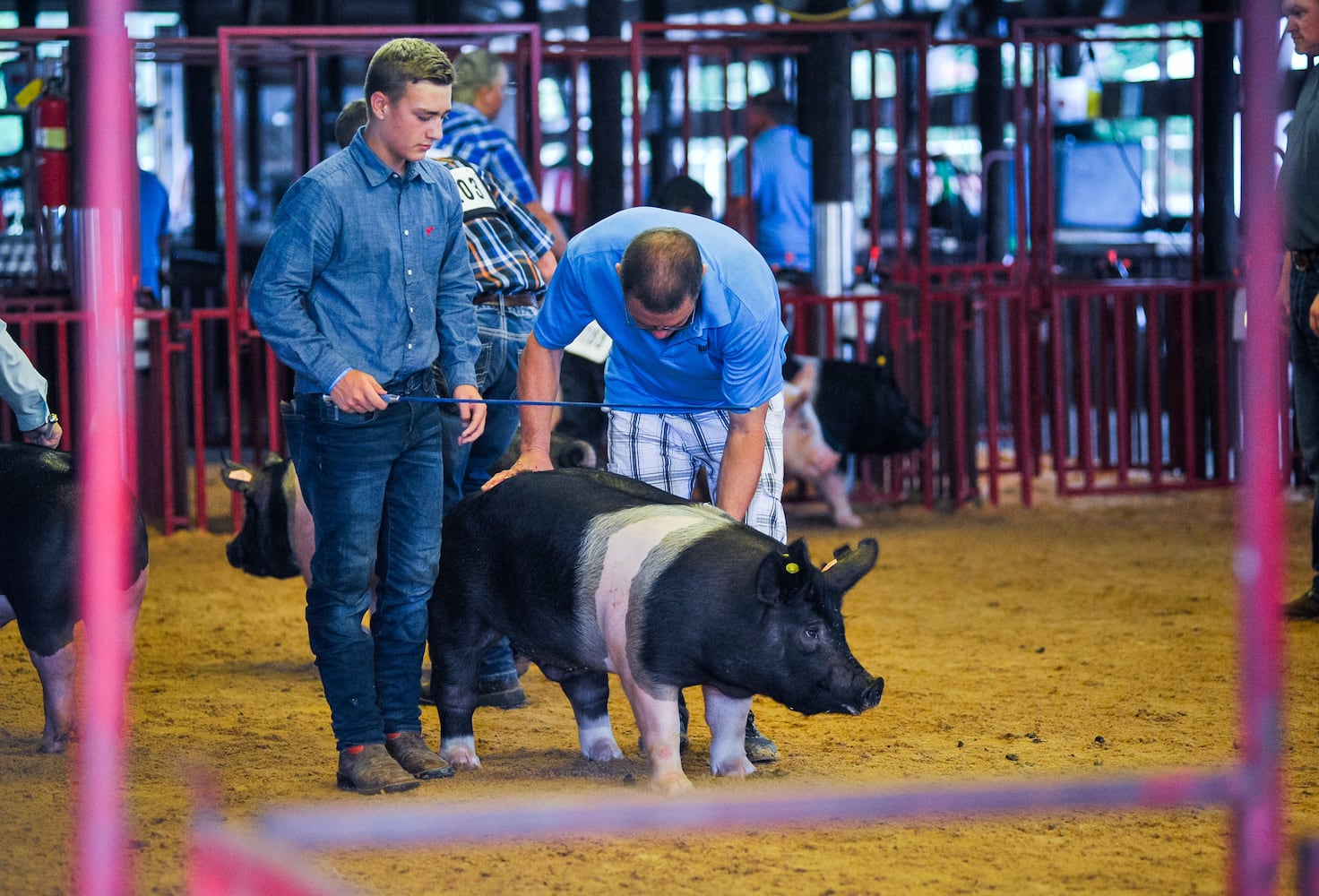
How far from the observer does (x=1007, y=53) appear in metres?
19.4

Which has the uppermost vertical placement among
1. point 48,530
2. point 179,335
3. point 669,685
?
point 179,335

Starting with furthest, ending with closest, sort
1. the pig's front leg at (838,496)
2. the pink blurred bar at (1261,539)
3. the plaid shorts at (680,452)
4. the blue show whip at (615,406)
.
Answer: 1. the pig's front leg at (838,496)
2. the plaid shorts at (680,452)
3. the blue show whip at (615,406)
4. the pink blurred bar at (1261,539)

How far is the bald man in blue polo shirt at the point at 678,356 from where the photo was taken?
12.1ft

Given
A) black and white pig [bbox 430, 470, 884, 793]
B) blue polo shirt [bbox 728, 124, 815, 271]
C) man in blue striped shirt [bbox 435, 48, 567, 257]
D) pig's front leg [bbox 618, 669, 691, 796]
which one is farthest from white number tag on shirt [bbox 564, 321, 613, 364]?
pig's front leg [bbox 618, 669, 691, 796]

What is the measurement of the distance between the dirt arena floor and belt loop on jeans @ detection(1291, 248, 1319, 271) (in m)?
1.26

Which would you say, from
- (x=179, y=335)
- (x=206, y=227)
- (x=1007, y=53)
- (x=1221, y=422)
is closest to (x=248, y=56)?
(x=179, y=335)

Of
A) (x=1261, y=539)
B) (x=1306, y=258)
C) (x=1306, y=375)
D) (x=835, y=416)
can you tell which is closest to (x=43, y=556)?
(x=1261, y=539)

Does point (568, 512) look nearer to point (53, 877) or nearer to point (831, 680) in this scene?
point (831, 680)

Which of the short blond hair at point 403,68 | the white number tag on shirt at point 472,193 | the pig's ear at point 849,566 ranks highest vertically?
the short blond hair at point 403,68

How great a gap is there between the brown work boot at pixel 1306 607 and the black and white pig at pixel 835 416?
2.68 metres

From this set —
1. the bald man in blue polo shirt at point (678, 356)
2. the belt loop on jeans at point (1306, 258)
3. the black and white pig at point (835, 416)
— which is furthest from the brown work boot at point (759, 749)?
the black and white pig at point (835, 416)

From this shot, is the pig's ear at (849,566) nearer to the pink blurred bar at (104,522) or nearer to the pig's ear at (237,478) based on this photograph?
the pink blurred bar at (104,522)

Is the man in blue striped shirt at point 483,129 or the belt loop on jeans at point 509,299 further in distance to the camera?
the man in blue striped shirt at point 483,129

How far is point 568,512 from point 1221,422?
6067mm
